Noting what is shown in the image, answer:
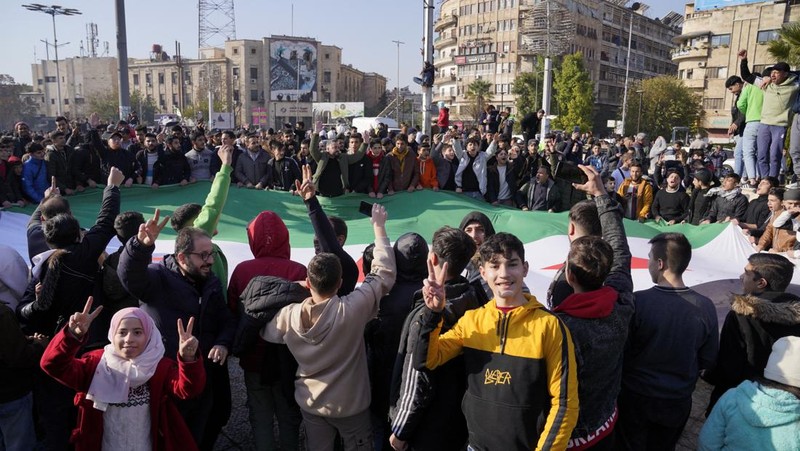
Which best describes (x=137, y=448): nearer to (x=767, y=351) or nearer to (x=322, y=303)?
(x=322, y=303)

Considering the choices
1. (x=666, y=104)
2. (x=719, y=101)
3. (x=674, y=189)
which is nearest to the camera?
(x=674, y=189)

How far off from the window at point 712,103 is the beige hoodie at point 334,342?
66.5 meters

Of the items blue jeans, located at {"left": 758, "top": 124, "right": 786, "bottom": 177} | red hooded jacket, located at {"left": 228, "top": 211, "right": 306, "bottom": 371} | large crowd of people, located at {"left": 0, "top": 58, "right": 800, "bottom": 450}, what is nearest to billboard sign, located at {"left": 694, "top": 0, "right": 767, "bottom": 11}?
blue jeans, located at {"left": 758, "top": 124, "right": 786, "bottom": 177}

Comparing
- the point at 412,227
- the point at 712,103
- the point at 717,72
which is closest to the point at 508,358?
the point at 412,227

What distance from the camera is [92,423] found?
2.79 m

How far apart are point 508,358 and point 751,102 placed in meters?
7.78

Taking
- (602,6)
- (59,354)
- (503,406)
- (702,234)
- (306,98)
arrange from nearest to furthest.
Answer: (503,406)
(59,354)
(702,234)
(602,6)
(306,98)

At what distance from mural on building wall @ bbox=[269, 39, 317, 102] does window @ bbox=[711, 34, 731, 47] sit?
5235 centimetres

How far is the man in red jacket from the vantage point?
328 centimetres

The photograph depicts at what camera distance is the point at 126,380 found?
2.71 meters

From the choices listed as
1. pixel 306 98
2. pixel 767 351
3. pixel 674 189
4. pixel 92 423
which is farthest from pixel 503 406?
pixel 306 98

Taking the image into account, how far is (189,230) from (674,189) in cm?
695

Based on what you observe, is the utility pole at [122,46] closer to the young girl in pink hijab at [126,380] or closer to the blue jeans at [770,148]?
the young girl in pink hijab at [126,380]

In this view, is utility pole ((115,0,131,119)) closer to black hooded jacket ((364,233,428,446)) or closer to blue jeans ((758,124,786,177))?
black hooded jacket ((364,233,428,446))
